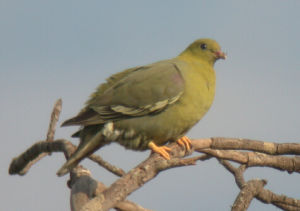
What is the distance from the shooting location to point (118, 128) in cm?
677

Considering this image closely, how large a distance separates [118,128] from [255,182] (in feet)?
5.26

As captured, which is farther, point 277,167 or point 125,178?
point 277,167

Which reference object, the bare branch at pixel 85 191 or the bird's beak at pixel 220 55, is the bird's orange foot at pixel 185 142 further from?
the bird's beak at pixel 220 55

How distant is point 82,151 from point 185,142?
120 centimetres

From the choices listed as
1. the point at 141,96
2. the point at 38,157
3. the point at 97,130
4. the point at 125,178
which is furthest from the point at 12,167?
the point at 125,178

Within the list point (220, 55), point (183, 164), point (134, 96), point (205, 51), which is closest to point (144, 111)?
point (134, 96)

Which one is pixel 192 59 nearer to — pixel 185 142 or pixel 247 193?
pixel 185 142

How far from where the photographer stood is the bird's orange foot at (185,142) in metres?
6.79

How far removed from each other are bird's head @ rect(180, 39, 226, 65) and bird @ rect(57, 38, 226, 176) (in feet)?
2.47

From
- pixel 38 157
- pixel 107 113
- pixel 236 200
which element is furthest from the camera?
pixel 38 157

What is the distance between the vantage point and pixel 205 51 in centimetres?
784

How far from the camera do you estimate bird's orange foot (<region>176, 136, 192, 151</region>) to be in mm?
6787

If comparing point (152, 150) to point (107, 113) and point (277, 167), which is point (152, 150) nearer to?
point (107, 113)

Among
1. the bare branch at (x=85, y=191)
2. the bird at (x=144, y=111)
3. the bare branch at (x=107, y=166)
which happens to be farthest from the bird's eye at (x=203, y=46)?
the bare branch at (x=85, y=191)
